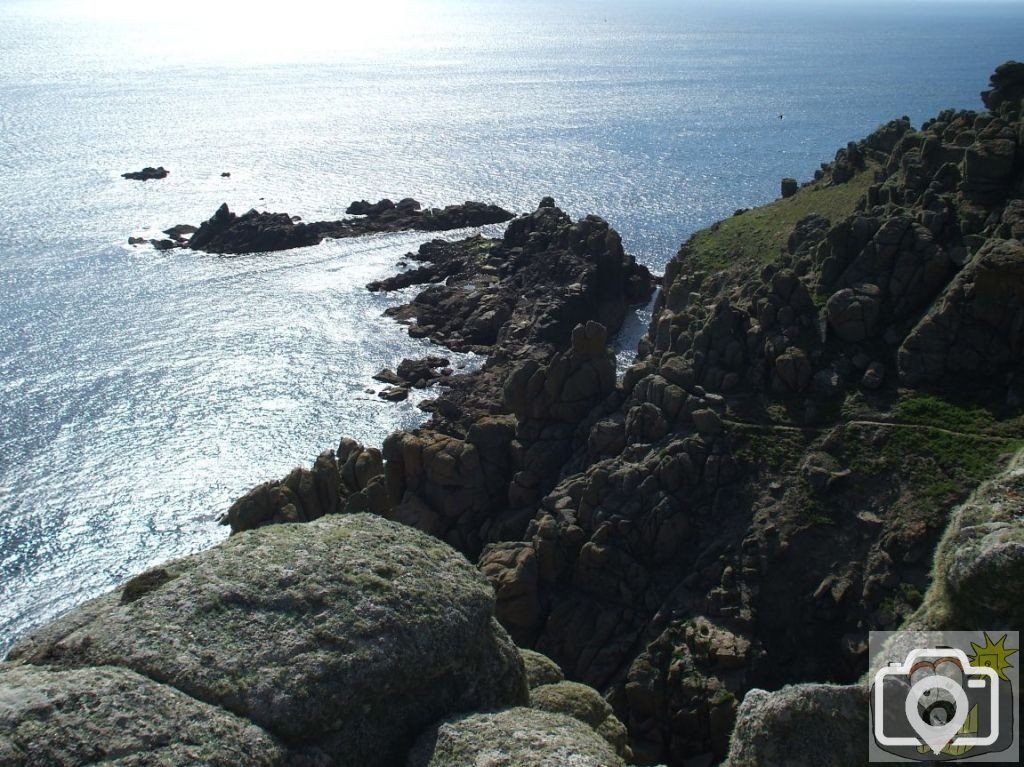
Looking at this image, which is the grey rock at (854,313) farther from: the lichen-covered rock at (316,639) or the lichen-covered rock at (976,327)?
the lichen-covered rock at (316,639)

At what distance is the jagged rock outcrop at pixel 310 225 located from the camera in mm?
131875

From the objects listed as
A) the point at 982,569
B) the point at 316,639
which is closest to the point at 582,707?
the point at 316,639

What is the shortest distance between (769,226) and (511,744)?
237ft

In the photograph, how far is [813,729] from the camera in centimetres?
2084

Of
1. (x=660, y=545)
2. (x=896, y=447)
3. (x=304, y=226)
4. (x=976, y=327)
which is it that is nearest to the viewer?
(x=896, y=447)

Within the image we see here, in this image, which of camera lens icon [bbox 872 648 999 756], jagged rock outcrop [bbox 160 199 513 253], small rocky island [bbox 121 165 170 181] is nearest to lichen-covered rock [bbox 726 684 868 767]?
camera lens icon [bbox 872 648 999 756]

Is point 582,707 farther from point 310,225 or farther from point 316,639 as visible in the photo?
point 310,225

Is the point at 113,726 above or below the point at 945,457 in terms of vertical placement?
above

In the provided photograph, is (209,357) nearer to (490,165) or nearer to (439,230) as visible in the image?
(439,230)

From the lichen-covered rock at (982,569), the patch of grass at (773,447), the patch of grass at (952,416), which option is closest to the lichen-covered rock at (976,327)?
the patch of grass at (952,416)

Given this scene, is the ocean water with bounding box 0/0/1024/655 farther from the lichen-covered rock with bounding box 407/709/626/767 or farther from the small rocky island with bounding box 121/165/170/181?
the lichen-covered rock with bounding box 407/709/626/767

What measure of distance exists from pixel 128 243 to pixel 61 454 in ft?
212

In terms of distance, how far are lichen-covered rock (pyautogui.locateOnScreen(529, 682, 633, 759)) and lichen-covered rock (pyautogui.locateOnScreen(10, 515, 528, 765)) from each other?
349cm

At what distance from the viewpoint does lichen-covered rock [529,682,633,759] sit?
30562mm
